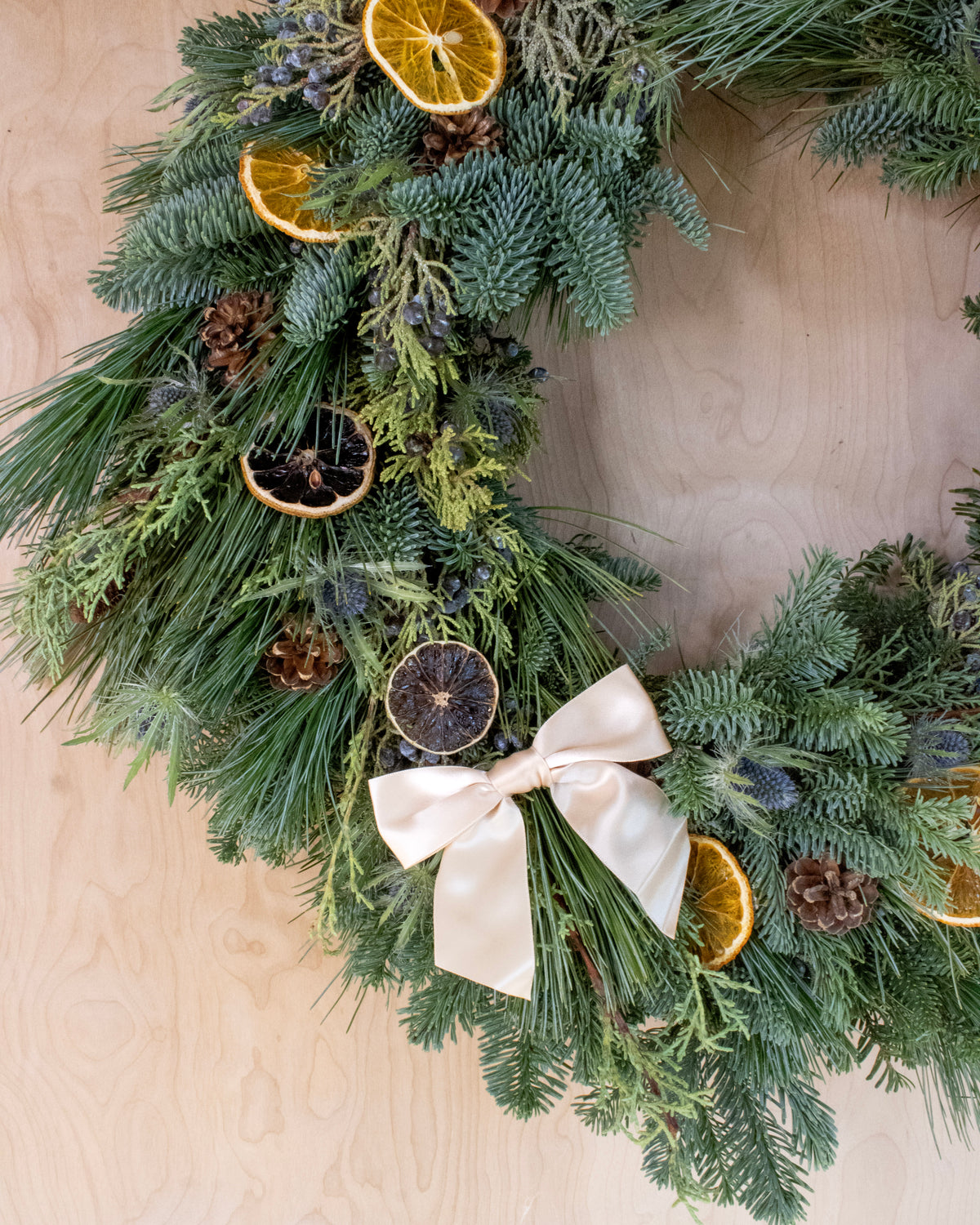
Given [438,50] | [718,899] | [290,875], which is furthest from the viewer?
[290,875]

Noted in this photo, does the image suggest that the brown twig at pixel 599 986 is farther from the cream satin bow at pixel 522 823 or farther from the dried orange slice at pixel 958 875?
the dried orange slice at pixel 958 875

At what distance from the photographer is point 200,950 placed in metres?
1.01

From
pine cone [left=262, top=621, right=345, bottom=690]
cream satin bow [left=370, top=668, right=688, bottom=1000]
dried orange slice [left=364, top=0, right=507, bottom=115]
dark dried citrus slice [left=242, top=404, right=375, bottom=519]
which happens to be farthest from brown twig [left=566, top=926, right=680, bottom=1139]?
dried orange slice [left=364, top=0, right=507, bottom=115]

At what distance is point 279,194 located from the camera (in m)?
0.70

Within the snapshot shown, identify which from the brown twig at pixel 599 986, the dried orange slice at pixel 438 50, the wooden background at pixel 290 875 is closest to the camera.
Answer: the dried orange slice at pixel 438 50

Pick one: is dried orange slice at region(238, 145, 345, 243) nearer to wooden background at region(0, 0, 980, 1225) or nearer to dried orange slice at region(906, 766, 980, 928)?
wooden background at region(0, 0, 980, 1225)

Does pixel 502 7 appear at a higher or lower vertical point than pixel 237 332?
higher

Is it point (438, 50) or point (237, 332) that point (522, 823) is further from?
point (438, 50)

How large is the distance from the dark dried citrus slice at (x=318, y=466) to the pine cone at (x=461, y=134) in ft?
0.75

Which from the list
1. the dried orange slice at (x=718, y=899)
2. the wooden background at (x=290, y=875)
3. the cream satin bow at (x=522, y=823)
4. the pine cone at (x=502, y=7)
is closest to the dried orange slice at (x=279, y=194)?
the pine cone at (x=502, y=7)

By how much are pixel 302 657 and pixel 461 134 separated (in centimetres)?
46

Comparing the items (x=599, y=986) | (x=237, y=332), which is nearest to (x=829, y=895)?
(x=599, y=986)

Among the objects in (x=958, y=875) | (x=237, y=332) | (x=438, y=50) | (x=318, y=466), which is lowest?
(x=958, y=875)

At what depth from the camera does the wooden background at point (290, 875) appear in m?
0.94
